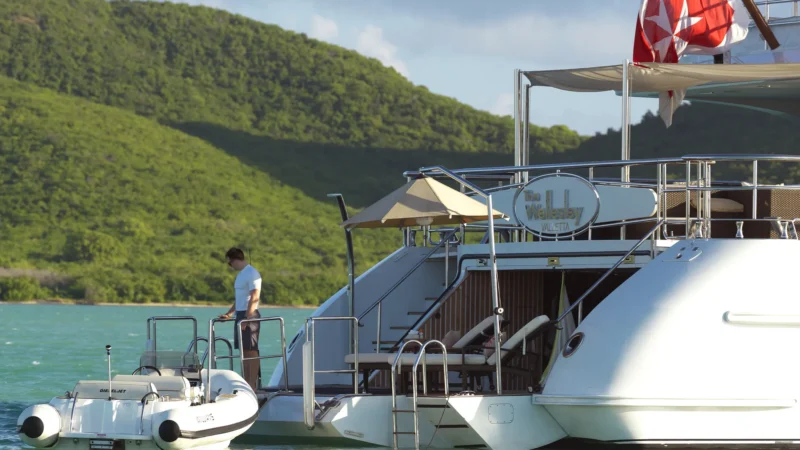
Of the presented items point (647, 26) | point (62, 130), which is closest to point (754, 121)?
point (62, 130)

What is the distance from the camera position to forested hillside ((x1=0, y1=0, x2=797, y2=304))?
83500 millimetres

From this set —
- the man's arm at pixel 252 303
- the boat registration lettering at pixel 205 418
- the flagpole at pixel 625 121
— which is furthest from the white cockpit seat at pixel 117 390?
the flagpole at pixel 625 121

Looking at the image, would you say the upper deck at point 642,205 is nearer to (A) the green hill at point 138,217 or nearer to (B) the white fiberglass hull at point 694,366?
(B) the white fiberglass hull at point 694,366

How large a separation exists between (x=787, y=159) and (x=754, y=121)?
211 feet

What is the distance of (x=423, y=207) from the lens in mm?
11625

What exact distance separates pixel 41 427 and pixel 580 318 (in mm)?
4520

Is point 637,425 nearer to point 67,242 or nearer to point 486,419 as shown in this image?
point 486,419

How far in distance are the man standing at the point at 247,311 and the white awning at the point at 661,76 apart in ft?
9.83

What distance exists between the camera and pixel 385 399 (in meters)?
10.9

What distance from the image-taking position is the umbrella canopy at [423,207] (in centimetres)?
1155

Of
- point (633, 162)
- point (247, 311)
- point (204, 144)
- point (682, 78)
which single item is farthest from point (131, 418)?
point (204, 144)

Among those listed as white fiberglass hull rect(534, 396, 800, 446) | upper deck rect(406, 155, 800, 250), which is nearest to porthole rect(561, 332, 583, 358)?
white fiberglass hull rect(534, 396, 800, 446)

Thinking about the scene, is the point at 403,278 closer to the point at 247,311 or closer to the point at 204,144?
the point at 247,311

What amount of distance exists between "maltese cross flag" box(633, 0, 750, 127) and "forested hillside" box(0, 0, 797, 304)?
4252 centimetres
